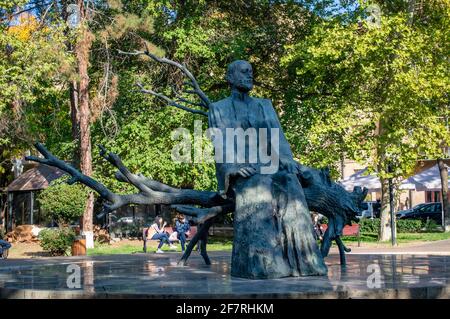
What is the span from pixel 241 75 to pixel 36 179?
1196 inches

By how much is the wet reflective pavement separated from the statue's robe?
0.26 metres

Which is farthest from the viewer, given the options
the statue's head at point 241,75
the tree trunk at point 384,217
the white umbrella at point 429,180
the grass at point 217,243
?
the white umbrella at point 429,180

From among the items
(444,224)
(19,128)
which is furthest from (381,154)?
(19,128)

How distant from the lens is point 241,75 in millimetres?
10477

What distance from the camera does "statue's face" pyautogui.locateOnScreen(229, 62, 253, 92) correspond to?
412 inches

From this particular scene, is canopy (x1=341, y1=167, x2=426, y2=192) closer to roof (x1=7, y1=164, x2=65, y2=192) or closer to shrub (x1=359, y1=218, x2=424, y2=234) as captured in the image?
shrub (x1=359, y1=218, x2=424, y2=234)

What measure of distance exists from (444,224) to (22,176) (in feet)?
73.6

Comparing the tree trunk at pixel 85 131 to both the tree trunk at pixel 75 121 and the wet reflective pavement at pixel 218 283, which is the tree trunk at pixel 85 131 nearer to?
the tree trunk at pixel 75 121

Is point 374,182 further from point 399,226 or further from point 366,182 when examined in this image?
point 399,226

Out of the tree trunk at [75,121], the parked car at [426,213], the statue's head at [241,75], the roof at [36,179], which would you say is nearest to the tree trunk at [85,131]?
the tree trunk at [75,121]

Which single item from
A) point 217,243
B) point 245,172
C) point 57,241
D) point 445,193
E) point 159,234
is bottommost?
point 217,243

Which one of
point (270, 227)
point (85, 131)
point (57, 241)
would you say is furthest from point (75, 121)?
point (270, 227)

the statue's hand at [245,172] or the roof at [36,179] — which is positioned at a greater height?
the roof at [36,179]

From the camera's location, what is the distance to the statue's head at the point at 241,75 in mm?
10461
